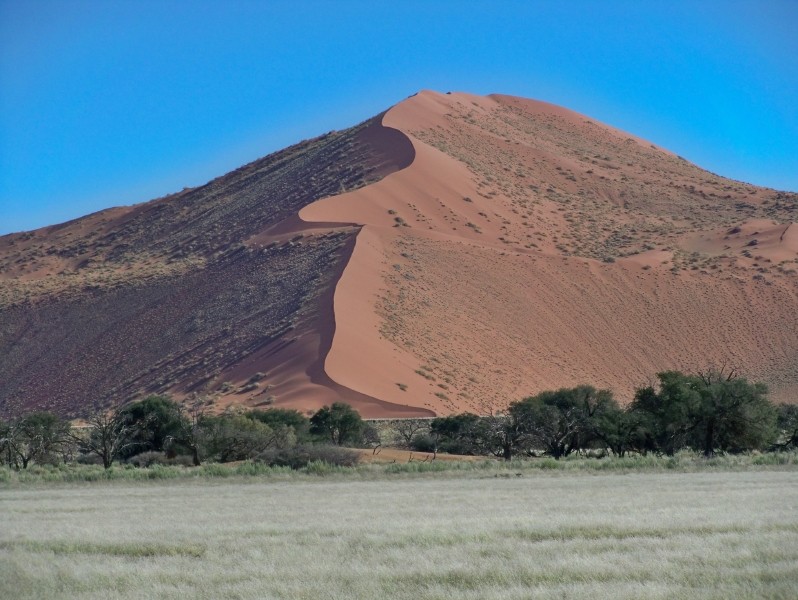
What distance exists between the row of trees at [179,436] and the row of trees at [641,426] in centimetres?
377

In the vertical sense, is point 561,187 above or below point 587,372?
above

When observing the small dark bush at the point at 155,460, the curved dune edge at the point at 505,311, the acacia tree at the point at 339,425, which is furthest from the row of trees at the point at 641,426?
the curved dune edge at the point at 505,311

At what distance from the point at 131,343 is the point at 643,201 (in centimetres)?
5079

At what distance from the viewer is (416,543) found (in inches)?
559

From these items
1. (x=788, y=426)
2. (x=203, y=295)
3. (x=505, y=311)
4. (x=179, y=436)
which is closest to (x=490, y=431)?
(x=179, y=436)

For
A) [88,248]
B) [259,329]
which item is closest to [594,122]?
[88,248]

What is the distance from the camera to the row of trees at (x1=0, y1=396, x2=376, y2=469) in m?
36.6

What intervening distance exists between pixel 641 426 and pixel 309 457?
46.2ft

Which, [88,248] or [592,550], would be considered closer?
[592,550]

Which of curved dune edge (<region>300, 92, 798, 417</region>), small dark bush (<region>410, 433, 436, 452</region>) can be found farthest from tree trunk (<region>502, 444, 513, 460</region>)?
curved dune edge (<region>300, 92, 798, 417</region>)

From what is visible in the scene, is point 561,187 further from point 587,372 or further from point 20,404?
point 20,404

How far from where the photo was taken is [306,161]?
352 feet

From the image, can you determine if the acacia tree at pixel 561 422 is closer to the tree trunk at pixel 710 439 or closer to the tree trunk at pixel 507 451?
the tree trunk at pixel 507 451

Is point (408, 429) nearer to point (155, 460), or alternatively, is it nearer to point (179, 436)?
point (179, 436)
